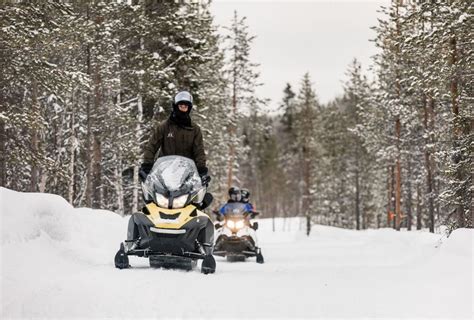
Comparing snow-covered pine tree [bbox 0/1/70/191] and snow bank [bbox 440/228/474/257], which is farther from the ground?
snow-covered pine tree [bbox 0/1/70/191]

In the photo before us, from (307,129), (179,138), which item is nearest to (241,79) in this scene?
(307,129)

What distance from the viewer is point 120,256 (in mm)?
6891

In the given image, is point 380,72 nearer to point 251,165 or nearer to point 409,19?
point 409,19

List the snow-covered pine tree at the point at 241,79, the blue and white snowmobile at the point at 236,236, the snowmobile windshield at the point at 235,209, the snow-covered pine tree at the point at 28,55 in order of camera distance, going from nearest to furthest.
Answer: the snow-covered pine tree at the point at 28,55
the blue and white snowmobile at the point at 236,236
the snowmobile windshield at the point at 235,209
the snow-covered pine tree at the point at 241,79

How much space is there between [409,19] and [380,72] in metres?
19.8

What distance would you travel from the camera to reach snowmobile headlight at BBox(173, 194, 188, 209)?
273 inches

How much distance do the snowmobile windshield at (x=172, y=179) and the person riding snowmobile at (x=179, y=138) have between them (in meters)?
0.48

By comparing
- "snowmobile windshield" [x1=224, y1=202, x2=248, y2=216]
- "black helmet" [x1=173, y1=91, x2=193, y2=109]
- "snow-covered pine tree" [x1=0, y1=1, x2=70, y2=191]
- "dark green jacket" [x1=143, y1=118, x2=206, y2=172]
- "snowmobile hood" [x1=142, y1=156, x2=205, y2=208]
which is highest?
"snow-covered pine tree" [x1=0, y1=1, x2=70, y2=191]

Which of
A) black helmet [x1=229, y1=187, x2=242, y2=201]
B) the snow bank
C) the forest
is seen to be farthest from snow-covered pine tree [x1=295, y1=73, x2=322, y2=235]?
the snow bank

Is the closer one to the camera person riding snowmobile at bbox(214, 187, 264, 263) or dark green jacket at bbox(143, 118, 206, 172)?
dark green jacket at bbox(143, 118, 206, 172)

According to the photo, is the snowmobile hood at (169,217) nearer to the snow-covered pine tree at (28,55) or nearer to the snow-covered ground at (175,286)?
the snow-covered ground at (175,286)

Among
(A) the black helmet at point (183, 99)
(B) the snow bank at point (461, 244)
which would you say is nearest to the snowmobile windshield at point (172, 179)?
(A) the black helmet at point (183, 99)

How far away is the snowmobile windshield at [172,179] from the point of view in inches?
275

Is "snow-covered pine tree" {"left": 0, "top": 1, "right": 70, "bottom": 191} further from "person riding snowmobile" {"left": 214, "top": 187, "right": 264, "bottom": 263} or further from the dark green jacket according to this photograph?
the dark green jacket
